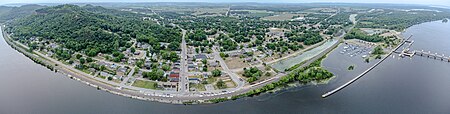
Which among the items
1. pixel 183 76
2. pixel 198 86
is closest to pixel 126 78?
pixel 183 76

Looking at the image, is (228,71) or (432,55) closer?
(228,71)

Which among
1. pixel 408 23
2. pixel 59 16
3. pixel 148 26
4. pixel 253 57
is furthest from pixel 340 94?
pixel 408 23

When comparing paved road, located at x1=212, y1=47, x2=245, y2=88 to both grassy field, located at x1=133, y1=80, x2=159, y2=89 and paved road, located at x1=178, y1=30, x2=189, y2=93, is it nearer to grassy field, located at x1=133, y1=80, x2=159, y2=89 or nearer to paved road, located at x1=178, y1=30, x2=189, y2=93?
paved road, located at x1=178, y1=30, x2=189, y2=93

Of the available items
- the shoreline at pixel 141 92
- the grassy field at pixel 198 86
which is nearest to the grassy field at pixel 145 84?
the shoreline at pixel 141 92

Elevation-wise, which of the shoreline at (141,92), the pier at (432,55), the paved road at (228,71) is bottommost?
the shoreline at (141,92)

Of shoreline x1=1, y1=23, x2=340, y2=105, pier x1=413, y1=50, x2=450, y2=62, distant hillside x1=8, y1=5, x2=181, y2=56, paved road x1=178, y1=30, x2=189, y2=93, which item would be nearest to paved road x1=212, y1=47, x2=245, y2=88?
shoreline x1=1, y1=23, x2=340, y2=105

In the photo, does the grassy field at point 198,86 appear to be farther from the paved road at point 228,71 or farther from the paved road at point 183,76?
the paved road at point 228,71

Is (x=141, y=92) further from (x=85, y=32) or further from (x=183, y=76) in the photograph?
(x=85, y=32)

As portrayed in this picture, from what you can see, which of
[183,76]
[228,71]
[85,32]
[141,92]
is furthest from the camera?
[85,32]

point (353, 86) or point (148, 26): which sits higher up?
point (148, 26)

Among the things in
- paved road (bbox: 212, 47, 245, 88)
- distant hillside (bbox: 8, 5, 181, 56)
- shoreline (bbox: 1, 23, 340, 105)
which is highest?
distant hillside (bbox: 8, 5, 181, 56)

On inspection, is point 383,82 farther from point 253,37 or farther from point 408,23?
point 408,23
